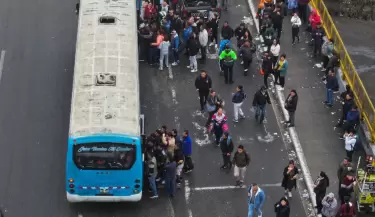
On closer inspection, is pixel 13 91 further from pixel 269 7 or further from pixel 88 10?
pixel 269 7

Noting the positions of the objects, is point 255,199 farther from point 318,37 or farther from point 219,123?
point 318,37

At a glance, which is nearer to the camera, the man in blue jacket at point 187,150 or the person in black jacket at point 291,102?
the man in blue jacket at point 187,150

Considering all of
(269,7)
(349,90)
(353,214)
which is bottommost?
(353,214)

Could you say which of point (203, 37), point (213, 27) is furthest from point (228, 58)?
point (213, 27)

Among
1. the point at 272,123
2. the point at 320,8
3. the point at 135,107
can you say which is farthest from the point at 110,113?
the point at 320,8

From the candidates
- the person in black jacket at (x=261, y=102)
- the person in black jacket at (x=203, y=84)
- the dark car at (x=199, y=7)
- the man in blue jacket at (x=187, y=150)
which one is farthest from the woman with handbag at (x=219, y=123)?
the dark car at (x=199, y=7)

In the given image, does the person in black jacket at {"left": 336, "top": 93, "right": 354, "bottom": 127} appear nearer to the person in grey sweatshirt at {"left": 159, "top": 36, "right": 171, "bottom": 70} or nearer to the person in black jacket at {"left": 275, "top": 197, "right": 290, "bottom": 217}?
the person in black jacket at {"left": 275, "top": 197, "right": 290, "bottom": 217}

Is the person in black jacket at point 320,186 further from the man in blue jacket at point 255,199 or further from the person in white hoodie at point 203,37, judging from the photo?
the person in white hoodie at point 203,37
